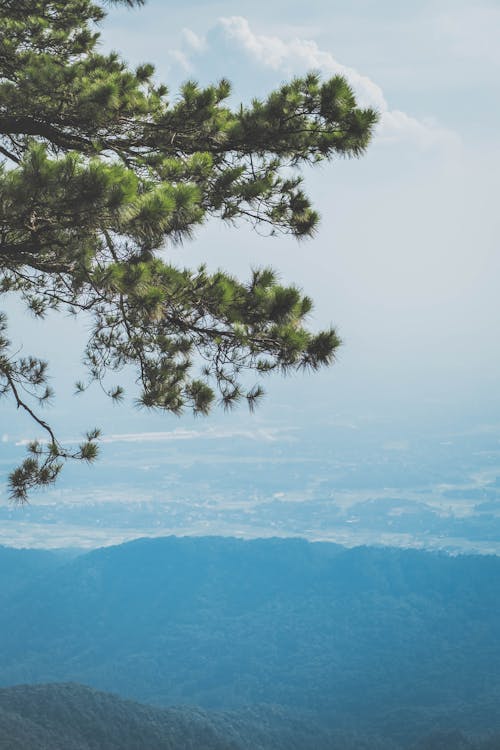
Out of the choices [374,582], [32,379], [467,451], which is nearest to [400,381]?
[467,451]

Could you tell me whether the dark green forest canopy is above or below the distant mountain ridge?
above

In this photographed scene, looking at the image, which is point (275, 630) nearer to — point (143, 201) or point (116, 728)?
point (116, 728)

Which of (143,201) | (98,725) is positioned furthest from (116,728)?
(143,201)

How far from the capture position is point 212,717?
24.2 metres

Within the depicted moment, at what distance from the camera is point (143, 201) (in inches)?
136

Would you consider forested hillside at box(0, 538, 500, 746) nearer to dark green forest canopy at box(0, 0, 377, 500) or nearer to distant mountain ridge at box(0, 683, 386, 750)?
distant mountain ridge at box(0, 683, 386, 750)

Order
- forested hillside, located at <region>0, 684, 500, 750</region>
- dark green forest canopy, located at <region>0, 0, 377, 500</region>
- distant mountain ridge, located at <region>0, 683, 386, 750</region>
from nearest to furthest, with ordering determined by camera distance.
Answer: dark green forest canopy, located at <region>0, 0, 377, 500</region> → distant mountain ridge, located at <region>0, 683, 386, 750</region> → forested hillside, located at <region>0, 684, 500, 750</region>

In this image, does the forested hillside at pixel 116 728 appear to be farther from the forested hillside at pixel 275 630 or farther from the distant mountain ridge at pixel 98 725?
the forested hillside at pixel 275 630

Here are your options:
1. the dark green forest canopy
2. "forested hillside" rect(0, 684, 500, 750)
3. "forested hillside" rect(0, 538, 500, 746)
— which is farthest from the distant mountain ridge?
the dark green forest canopy

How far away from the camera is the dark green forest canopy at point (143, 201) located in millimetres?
3553

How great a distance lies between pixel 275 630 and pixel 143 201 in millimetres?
42577

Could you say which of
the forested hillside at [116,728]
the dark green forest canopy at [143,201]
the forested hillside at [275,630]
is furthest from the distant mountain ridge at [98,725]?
the dark green forest canopy at [143,201]

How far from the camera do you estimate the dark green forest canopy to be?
3553 millimetres

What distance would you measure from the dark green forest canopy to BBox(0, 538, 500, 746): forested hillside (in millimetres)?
24843
